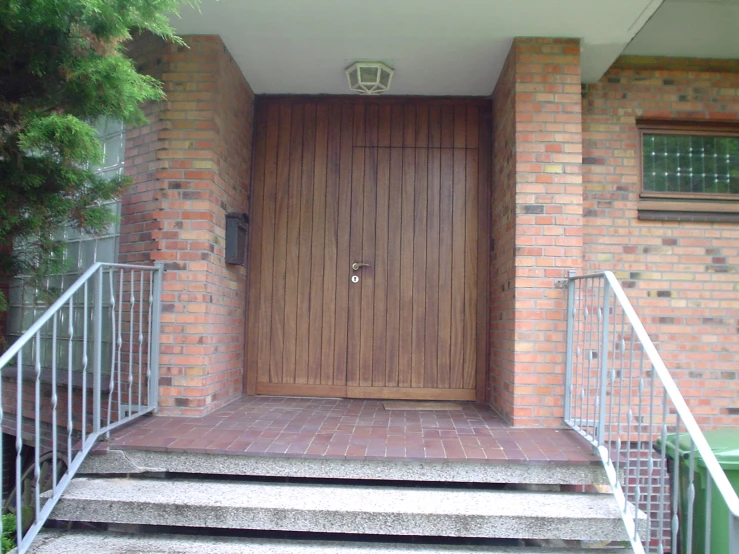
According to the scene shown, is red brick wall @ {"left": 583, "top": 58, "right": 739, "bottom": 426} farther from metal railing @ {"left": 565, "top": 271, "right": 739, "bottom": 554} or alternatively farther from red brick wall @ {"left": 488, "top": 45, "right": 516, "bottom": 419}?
red brick wall @ {"left": 488, "top": 45, "right": 516, "bottom": 419}

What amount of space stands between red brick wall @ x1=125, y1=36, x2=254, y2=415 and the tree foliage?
0.94 metres

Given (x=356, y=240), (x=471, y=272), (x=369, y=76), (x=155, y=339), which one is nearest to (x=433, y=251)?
(x=471, y=272)

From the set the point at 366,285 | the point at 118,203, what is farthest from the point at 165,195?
the point at 366,285

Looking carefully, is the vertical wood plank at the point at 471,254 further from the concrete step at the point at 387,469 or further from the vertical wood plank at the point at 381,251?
the concrete step at the point at 387,469

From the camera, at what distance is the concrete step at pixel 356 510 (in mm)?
2289

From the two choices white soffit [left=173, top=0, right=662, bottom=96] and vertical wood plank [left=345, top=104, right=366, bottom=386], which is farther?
vertical wood plank [left=345, top=104, right=366, bottom=386]

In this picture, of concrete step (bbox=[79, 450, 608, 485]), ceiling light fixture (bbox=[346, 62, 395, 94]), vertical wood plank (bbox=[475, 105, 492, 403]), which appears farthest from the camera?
vertical wood plank (bbox=[475, 105, 492, 403])

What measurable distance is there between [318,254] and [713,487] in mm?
2826

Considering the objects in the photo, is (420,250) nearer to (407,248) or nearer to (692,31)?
(407,248)

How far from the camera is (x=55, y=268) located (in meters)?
2.66

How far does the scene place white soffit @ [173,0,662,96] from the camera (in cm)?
304

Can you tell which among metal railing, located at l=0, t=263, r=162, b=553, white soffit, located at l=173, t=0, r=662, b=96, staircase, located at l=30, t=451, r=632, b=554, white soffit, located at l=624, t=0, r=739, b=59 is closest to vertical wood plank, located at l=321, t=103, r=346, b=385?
white soffit, located at l=173, t=0, r=662, b=96

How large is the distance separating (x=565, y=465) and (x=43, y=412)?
11.8 ft

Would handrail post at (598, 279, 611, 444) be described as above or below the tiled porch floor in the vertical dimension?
above
